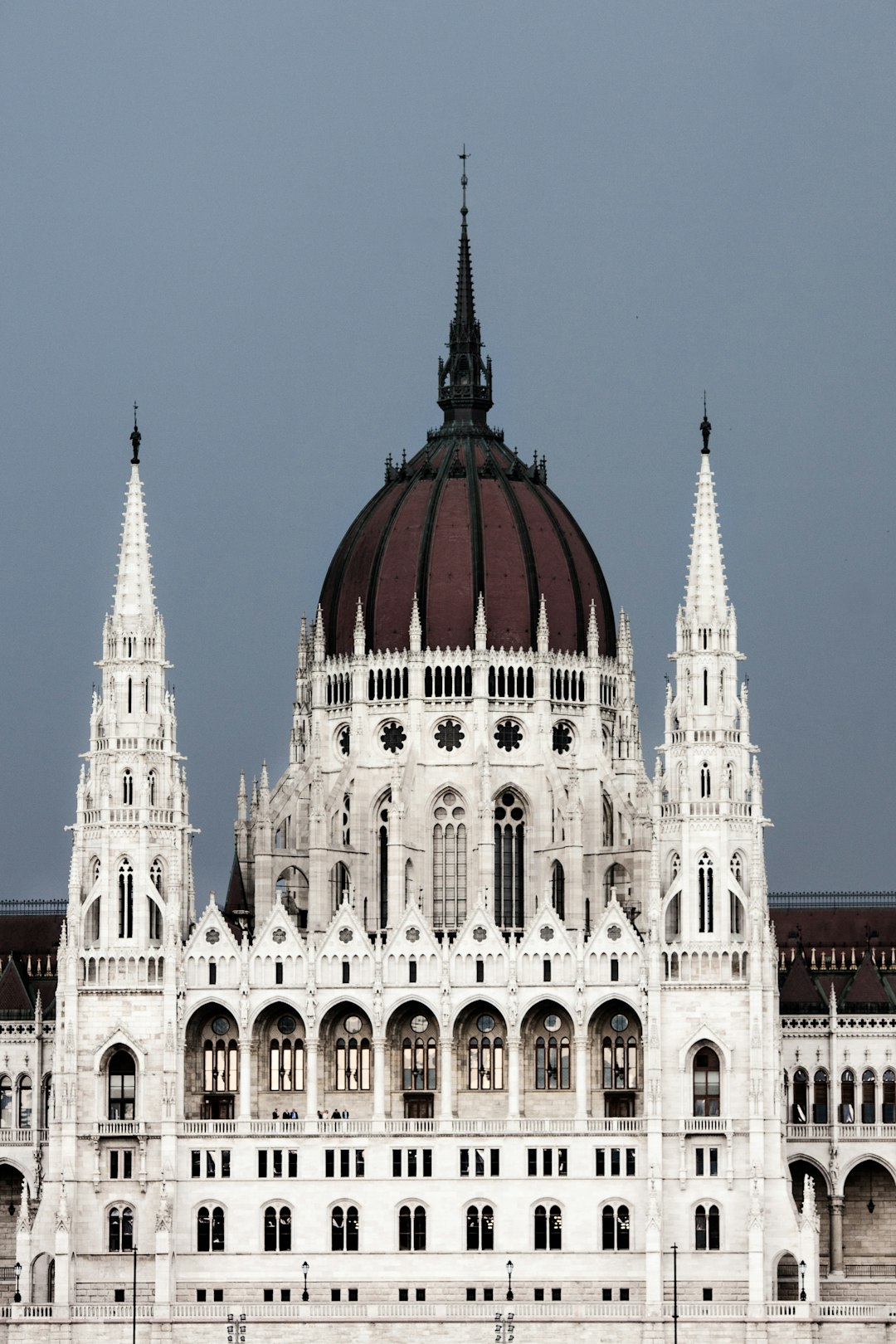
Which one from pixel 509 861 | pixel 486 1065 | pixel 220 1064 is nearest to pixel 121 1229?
pixel 220 1064

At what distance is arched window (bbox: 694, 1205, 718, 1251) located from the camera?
16612cm

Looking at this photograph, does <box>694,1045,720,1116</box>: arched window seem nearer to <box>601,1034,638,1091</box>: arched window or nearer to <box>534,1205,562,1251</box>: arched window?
<box>601,1034,638,1091</box>: arched window

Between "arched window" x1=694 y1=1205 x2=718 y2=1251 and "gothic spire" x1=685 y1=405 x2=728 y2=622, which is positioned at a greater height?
"gothic spire" x1=685 y1=405 x2=728 y2=622

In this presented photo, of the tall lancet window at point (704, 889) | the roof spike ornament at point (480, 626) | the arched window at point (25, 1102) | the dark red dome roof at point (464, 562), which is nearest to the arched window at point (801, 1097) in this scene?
the tall lancet window at point (704, 889)

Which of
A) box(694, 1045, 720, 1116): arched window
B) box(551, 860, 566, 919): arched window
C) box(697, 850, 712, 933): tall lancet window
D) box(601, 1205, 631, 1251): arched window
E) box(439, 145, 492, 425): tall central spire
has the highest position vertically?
box(439, 145, 492, 425): tall central spire

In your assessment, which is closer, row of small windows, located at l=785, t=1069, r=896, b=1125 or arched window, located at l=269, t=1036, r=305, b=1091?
arched window, located at l=269, t=1036, r=305, b=1091

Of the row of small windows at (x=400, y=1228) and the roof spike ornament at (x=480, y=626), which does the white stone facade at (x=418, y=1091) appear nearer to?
→ the row of small windows at (x=400, y=1228)

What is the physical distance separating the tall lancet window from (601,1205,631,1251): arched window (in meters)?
12.7

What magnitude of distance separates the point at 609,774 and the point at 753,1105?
2457 cm

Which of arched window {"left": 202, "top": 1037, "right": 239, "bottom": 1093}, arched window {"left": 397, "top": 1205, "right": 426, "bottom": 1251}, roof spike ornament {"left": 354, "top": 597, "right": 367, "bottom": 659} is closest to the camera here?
arched window {"left": 397, "top": 1205, "right": 426, "bottom": 1251}

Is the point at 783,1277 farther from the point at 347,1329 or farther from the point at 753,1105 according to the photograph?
the point at 347,1329

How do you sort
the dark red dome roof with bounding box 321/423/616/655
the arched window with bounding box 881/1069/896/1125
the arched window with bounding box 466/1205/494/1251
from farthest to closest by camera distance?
the dark red dome roof with bounding box 321/423/616/655 < the arched window with bounding box 881/1069/896/1125 < the arched window with bounding box 466/1205/494/1251

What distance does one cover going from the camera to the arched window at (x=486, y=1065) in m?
172

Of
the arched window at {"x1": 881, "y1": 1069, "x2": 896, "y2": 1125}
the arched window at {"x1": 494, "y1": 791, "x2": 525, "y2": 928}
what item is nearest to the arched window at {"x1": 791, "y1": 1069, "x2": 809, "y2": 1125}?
the arched window at {"x1": 881, "y1": 1069, "x2": 896, "y2": 1125}
